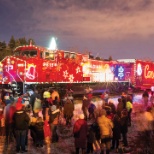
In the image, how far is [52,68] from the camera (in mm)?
20844

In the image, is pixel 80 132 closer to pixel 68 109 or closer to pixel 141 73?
pixel 68 109

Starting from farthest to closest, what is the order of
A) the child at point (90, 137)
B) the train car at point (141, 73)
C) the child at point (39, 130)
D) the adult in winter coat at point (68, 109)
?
1. the train car at point (141, 73)
2. the adult in winter coat at point (68, 109)
3. the child at point (39, 130)
4. the child at point (90, 137)

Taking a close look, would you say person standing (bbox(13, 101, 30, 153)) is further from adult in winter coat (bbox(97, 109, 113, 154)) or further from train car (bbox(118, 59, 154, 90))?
train car (bbox(118, 59, 154, 90))

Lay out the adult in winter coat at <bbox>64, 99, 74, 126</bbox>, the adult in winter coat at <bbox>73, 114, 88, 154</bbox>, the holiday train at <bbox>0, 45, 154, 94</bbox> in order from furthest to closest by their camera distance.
Result: the holiday train at <bbox>0, 45, 154, 94</bbox>, the adult in winter coat at <bbox>64, 99, 74, 126</bbox>, the adult in winter coat at <bbox>73, 114, 88, 154</bbox>

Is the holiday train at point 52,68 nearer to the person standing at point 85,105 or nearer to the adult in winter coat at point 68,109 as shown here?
the person standing at point 85,105

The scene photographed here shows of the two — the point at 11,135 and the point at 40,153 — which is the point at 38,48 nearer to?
the point at 11,135

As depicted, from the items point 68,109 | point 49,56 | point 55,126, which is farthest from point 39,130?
point 49,56

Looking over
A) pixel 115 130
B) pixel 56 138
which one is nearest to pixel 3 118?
pixel 56 138

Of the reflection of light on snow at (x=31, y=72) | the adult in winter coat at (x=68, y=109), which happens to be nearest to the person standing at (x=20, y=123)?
the adult in winter coat at (x=68, y=109)

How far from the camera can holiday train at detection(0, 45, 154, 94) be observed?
18938mm

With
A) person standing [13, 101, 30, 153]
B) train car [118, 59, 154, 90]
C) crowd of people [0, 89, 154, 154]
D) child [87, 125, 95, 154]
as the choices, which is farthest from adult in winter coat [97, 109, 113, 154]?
train car [118, 59, 154, 90]

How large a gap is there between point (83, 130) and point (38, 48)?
11.7m

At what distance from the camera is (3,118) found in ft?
35.9

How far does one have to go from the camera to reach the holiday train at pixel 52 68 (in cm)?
1894
